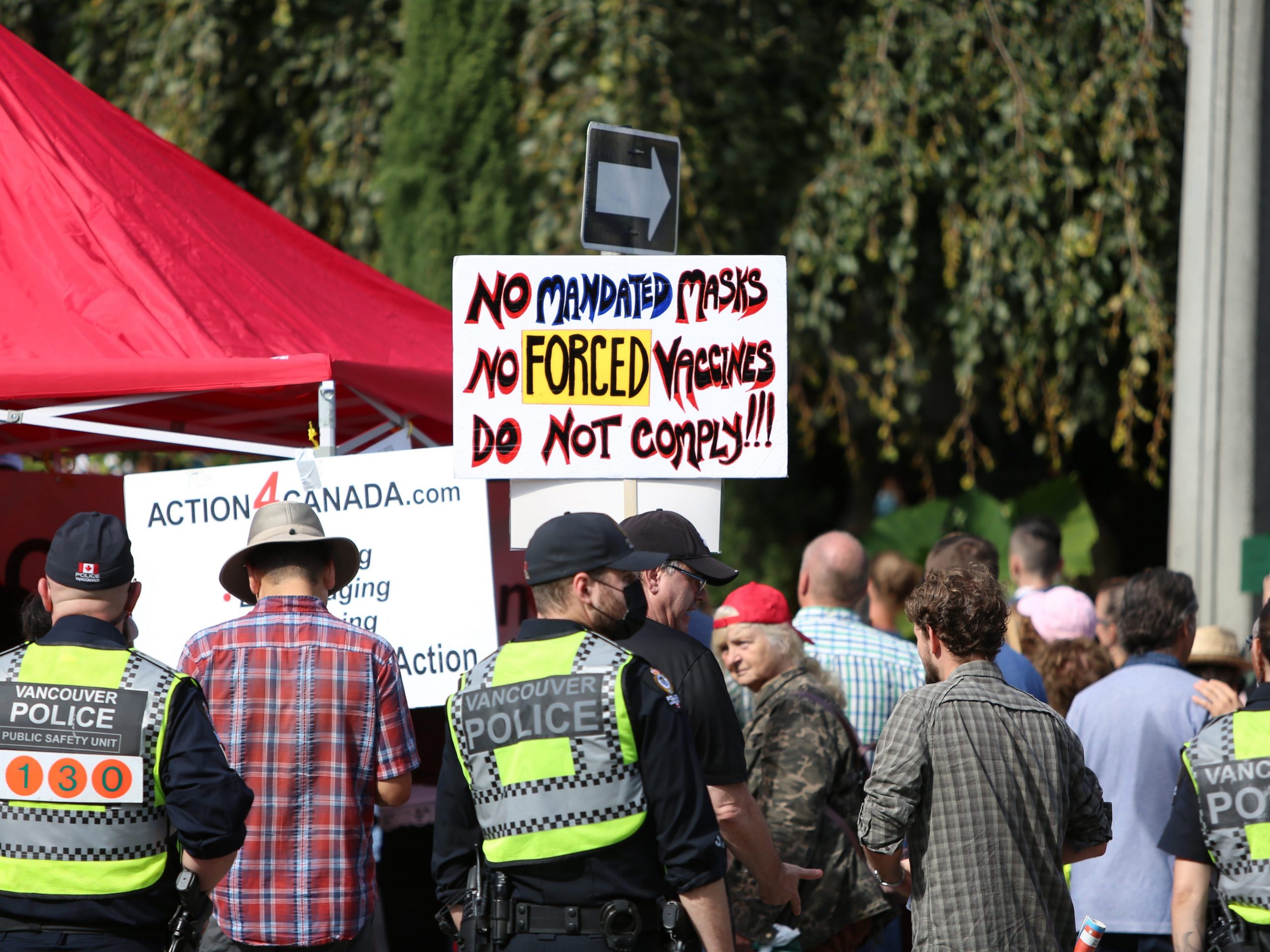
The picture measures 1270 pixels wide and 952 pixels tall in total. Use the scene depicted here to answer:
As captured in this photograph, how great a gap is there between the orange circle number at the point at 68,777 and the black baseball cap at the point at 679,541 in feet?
4.67

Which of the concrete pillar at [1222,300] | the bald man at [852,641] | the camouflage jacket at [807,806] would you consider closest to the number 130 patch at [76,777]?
the camouflage jacket at [807,806]

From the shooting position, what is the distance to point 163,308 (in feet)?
14.9

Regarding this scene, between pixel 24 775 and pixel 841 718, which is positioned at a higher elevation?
pixel 24 775

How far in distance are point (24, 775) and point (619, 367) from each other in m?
1.96

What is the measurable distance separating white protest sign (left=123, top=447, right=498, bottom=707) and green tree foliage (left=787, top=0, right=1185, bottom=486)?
5430 millimetres

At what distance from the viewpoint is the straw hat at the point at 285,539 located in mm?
3594

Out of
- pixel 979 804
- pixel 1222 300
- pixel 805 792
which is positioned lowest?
pixel 805 792

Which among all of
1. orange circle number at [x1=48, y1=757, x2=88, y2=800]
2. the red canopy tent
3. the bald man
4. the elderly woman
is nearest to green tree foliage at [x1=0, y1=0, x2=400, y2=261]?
the red canopy tent

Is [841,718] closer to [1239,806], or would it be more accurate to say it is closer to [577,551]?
[1239,806]

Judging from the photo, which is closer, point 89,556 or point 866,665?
point 89,556

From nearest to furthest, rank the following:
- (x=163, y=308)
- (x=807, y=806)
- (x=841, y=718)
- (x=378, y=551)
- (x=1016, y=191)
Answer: (x=807, y=806)
(x=841, y=718)
(x=378, y=551)
(x=163, y=308)
(x=1016, y=191)

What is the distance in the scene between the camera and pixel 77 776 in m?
2.97

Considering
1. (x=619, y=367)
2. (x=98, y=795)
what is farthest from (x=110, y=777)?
(x=619, y=367)

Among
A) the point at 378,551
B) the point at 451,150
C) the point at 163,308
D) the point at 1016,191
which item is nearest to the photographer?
the point at 378,551
